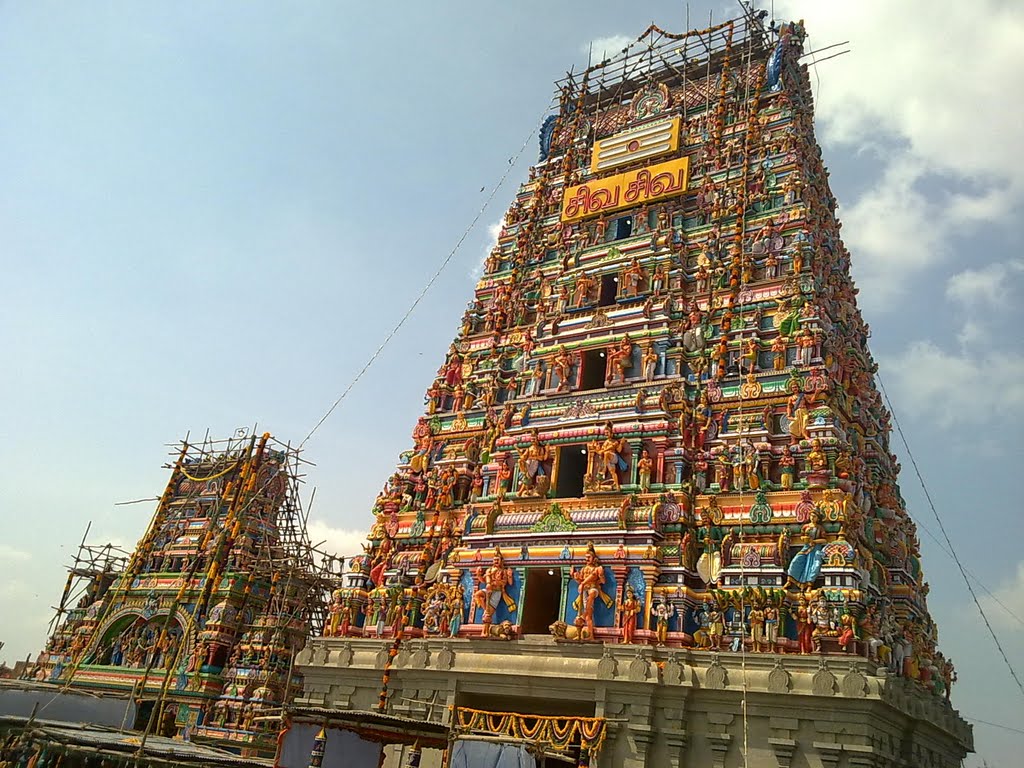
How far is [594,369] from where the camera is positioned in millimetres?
27609

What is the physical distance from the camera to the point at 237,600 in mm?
35562

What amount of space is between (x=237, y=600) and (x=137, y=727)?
643 cm

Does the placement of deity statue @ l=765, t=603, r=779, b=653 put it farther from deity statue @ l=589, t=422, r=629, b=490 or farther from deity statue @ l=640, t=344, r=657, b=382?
deity statue @ l=640, t=344, r=657, b=382

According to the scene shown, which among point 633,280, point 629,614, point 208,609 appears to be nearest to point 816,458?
point 629,614

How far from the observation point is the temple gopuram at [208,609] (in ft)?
107

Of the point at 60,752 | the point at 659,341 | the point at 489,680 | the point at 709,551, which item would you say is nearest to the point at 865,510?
the point at 709,551

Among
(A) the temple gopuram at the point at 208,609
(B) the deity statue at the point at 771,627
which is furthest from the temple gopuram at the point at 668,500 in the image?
(A) the temple gopuram at the point at 208,609

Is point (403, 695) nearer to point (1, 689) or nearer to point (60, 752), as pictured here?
point (60, 752)

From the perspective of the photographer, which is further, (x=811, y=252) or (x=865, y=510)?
(x=811, y=252)

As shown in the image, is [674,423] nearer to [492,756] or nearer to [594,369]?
[594,369]

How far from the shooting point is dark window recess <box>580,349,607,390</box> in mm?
27016

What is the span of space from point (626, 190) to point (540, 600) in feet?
52.7

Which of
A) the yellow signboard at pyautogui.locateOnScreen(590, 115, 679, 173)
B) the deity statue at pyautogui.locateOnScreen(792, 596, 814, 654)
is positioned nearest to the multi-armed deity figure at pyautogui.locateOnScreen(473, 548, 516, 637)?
the deity statue at pyautogui.locateOnScreen(792, 596, 814, 654)

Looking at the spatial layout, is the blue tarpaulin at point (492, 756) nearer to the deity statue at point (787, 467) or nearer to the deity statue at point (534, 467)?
the deity statue at point (534, 467)
